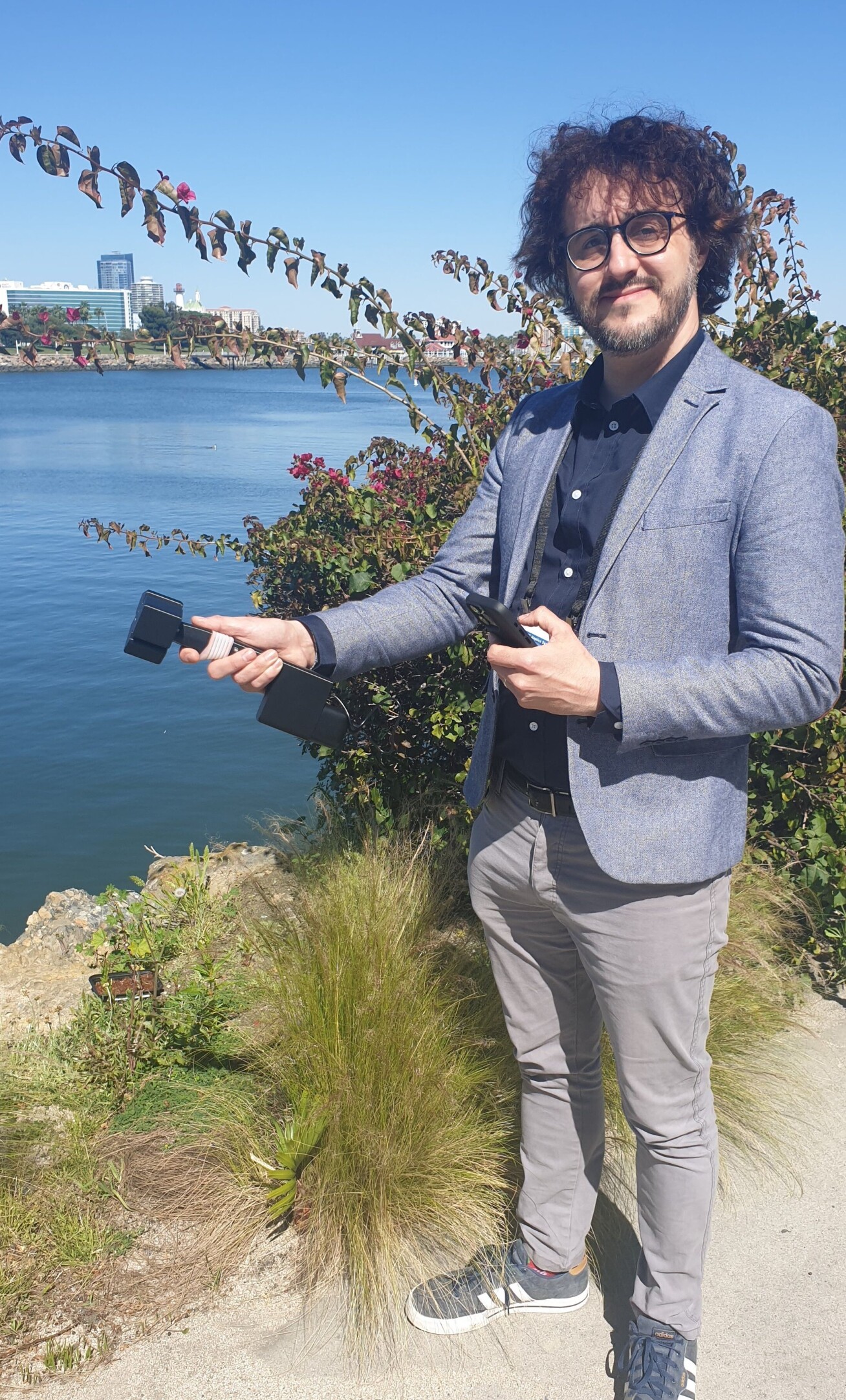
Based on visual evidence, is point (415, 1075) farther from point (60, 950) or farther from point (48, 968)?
point (60, 950)

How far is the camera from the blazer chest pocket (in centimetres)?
187

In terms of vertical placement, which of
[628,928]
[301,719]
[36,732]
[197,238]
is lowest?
[36,732]

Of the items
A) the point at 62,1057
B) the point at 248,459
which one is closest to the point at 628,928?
the point at 62,1057

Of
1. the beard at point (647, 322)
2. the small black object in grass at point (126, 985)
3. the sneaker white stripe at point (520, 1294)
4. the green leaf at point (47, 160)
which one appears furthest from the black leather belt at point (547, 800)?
the green leaf at point (47, 160)

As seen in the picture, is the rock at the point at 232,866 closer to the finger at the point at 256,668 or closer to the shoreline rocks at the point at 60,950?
the shoreline rocks at the point at 60,950

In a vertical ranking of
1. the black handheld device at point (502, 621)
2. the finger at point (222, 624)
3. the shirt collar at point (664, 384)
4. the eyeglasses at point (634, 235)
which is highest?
the eyeglasses at point (634, 235)

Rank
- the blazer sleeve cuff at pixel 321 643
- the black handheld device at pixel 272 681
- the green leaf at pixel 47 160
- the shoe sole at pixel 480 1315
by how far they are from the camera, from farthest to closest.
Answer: the green leaf at pixel 47 160, the shoe sole at pixel 480 1315, the blazer sleeve cuff at pixel 321 643, the black handheld device at pixel 272 681

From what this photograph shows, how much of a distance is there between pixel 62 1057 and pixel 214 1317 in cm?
115

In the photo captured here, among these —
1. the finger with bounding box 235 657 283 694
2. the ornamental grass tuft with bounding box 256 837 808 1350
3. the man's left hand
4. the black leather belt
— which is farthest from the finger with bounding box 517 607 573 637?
the ornamental grass tuft with bounding box 256 837 808 1350

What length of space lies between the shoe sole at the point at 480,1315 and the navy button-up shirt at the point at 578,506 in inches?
50.1

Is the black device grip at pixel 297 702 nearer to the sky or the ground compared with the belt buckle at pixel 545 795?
nearer to the sky

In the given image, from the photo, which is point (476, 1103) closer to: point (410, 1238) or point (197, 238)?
point (410, 1238)

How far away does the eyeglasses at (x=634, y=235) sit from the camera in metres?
2.03

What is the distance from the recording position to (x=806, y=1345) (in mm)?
2346
